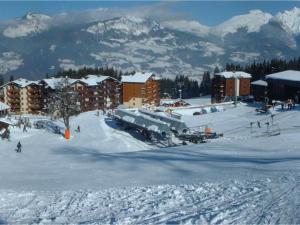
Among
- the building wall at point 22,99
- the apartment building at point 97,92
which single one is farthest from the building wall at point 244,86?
the building wall at point 22,99

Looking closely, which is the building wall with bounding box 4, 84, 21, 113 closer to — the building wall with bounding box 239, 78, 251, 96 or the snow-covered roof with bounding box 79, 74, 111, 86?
the snow-covered roof with bounding box 79, 74, 111, 86

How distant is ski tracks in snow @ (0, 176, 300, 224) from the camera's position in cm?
1292

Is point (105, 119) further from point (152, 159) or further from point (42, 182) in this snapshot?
point (42, 182)

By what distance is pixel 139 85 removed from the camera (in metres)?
111

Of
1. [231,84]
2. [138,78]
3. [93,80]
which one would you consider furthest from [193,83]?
[93,80]

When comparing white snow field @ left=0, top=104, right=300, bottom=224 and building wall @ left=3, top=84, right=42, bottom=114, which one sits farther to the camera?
building wall @ left=3, top=84, right=42, bottom=114

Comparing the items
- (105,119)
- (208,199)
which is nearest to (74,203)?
(208,199)

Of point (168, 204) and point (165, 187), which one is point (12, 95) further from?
point (168, 204)

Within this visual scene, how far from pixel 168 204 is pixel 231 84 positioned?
10500cm

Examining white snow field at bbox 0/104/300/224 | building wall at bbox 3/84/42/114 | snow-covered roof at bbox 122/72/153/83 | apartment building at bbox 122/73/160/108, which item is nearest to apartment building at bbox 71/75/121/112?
apartment building at bbox 122/73/160/108

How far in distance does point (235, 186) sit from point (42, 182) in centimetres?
929

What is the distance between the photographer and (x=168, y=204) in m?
14.8

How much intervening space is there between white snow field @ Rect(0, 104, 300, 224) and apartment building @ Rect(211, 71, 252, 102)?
3160 inches

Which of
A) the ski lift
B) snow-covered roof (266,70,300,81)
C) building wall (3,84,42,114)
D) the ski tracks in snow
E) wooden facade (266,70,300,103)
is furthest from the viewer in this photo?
building wall (3,84,42,114)
